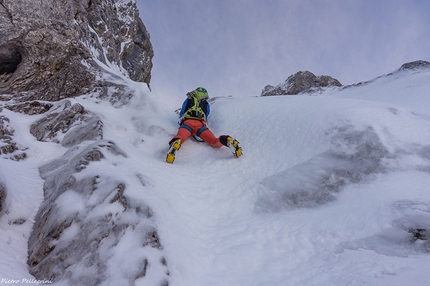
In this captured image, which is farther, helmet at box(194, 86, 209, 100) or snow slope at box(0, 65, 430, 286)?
helmet at box(194, 86, 209, 100)

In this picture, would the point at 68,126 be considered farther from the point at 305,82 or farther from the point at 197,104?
the point at 305,82

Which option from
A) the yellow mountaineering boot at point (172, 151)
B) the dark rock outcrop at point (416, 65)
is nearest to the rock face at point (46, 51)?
the yellow mountaineering boot at point (172, 151)

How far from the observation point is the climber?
6.35 metres

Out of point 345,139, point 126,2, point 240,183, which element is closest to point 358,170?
point 345,139

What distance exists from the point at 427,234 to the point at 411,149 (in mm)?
2614

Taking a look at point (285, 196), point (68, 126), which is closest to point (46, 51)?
point (68, 126)

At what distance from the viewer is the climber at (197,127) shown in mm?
6348

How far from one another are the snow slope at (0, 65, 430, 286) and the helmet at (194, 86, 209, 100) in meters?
1.43

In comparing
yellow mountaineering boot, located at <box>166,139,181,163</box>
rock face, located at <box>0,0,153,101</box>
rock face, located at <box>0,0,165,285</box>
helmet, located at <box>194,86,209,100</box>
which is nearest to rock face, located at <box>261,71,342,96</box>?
rock face, located at <box>0,0,165,285</box>

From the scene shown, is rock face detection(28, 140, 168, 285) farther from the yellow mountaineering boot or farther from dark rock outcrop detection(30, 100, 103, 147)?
dark rock outcrop detection(30, 100, 103, 147)

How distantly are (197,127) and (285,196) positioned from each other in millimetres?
3692

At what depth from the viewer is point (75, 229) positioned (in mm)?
3074

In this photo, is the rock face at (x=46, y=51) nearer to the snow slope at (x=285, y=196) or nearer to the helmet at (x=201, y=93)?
the snow slope at (x=285, y=196)

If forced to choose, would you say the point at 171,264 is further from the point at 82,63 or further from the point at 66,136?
the point at 82,63
